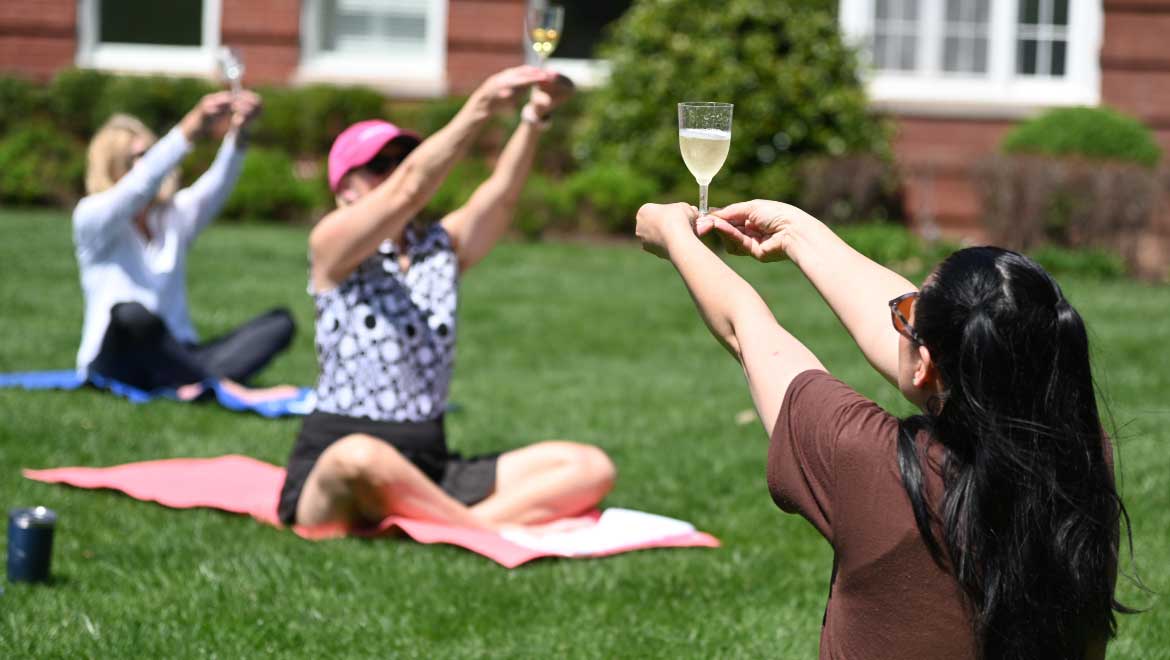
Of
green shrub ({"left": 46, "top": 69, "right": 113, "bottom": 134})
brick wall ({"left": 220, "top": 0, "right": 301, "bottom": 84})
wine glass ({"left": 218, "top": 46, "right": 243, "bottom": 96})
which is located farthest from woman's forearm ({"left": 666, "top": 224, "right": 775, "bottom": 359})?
brick wall ({"left": 220, "top": 0, "right": 301, "bottom": 84})

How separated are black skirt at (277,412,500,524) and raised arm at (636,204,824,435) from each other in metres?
2.42

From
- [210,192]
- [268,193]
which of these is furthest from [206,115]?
[268,193]

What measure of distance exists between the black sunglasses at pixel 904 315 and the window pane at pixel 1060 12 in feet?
45.7

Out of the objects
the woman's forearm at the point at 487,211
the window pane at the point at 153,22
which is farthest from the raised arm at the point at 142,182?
the window pane at the point at 153,22

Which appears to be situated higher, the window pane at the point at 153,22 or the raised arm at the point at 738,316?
the window pane at the point at 153,22

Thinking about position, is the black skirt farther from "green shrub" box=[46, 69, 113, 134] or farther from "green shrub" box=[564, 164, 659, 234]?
"green shrub" box=[46, 69, 113, 134]

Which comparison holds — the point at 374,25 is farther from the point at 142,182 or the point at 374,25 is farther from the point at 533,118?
the point at 533,118

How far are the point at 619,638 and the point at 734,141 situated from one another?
32.9ft

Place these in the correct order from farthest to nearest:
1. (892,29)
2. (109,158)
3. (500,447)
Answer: (892,29) → (109,158) → (500,447)

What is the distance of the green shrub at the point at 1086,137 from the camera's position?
14039 millimetres

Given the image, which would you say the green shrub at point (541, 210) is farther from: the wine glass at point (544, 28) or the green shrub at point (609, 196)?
the wine glass at point (544, 28)

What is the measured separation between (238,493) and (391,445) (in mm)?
791

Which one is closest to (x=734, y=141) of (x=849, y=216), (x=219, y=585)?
(x=849, y=216)

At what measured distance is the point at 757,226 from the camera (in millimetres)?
3020
